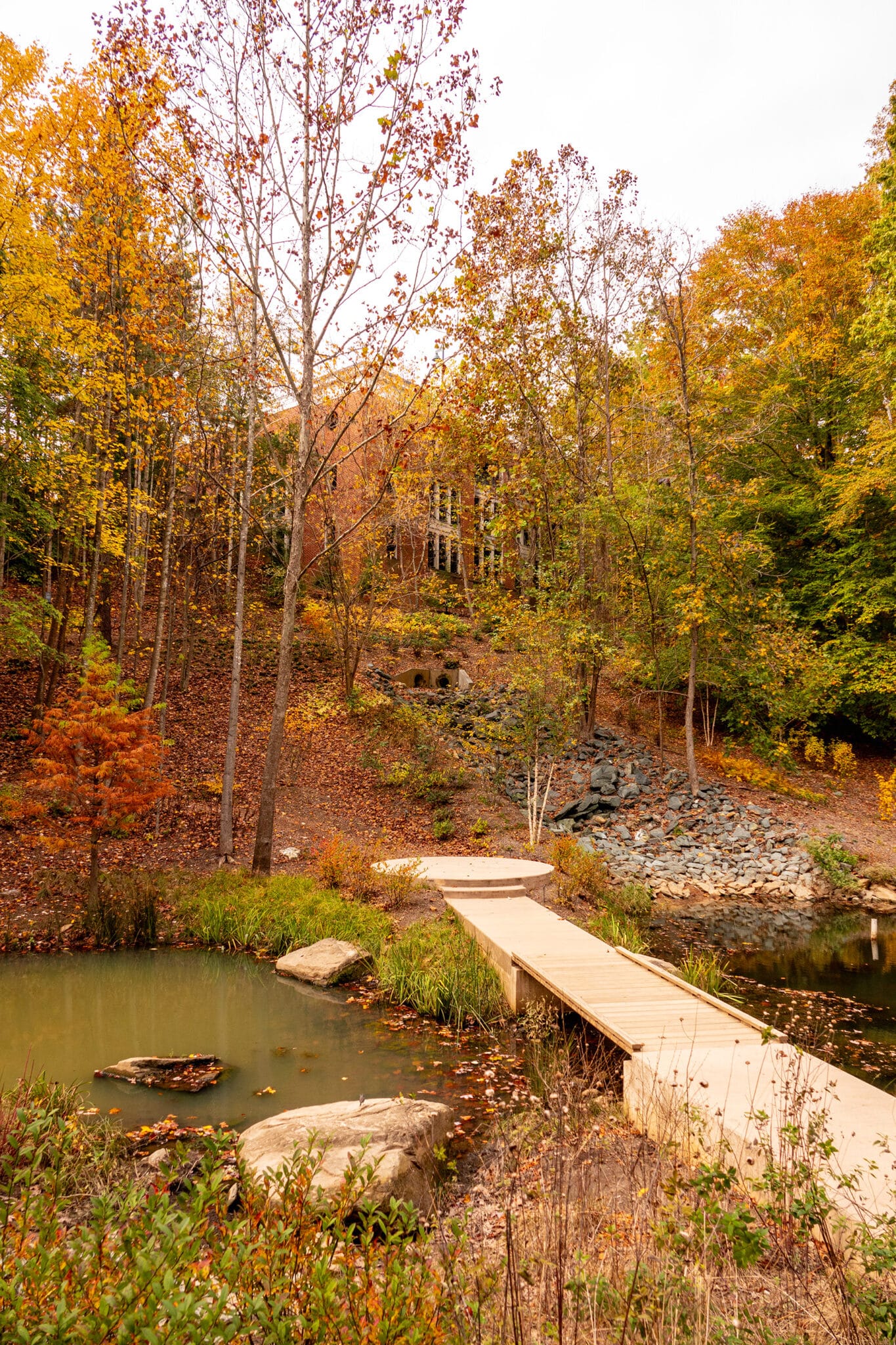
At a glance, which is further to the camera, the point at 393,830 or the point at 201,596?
the point at 201,596

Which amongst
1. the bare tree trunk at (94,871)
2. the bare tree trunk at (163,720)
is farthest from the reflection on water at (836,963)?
the bare tree trunk at (163,720)

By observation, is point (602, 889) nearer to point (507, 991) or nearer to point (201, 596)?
point (507, 991)

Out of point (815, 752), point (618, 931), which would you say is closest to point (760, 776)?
point (815, 752)

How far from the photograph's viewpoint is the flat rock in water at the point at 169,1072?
205 inches

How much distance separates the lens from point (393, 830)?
1286cm

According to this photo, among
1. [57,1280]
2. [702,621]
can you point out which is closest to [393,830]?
[702,621]

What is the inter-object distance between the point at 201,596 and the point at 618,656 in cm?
1088

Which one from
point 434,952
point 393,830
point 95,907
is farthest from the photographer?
point 393,830

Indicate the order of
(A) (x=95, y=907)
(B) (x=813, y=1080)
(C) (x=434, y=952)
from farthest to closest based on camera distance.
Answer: (A) (x=95, y=907)
(C) (x=434, y=952)
(B) (x=813, y=1080)

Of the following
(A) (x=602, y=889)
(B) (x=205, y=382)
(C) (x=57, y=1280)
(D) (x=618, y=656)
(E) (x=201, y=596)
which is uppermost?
(B) (x=205, y=382)

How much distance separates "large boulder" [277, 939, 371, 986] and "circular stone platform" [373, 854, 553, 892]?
1.62m

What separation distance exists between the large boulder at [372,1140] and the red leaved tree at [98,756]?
486cm

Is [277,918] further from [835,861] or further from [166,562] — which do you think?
[835,861]

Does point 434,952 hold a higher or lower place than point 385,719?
lower
